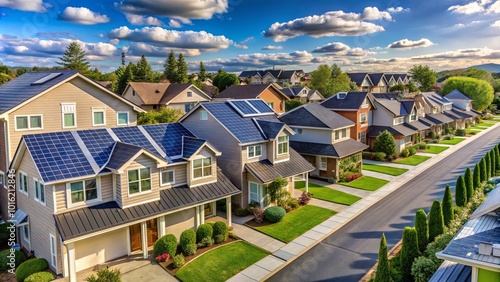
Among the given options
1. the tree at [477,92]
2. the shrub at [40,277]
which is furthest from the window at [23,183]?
the tree at [477,92]

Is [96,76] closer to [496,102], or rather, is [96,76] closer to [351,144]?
[351,144]

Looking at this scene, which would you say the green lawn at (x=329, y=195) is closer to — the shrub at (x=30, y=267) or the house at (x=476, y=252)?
the house at (x=476, y=252)

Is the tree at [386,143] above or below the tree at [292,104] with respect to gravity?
below

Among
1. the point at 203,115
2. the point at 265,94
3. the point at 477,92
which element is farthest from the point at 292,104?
the point at 477,92

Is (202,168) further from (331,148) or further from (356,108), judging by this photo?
(356,108)

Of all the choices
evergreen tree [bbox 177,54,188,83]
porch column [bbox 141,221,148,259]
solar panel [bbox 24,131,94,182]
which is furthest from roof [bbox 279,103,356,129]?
evergreen tree [bbox 177,54,188,83]

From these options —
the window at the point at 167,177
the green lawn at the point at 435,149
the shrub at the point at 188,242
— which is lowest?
the shrub at the point at 188,242

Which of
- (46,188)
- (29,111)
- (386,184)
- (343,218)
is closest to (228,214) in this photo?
(343,218)
